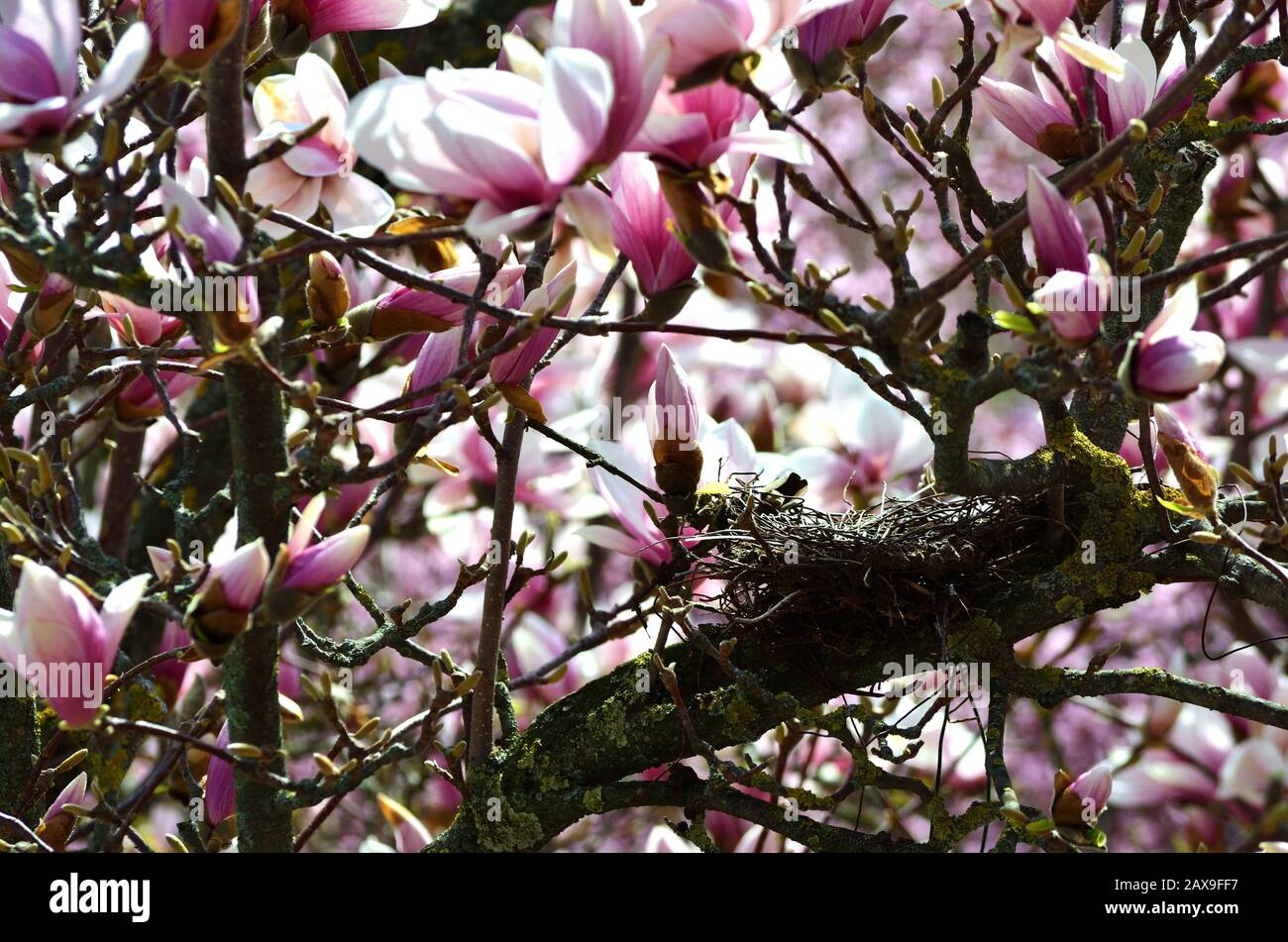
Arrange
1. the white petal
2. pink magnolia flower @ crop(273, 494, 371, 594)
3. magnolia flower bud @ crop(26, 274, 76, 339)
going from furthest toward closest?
magnolia flower bud @ crop(26, 274, 76, 339) < pink magnolia flower @ crop(273, 494, 371, 594) < the white petal

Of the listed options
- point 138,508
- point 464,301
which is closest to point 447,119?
point 464,301

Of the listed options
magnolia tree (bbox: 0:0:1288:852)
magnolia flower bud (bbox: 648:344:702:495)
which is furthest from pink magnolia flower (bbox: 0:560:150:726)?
magnolia flower bud (bbox: 648:344:702:495)

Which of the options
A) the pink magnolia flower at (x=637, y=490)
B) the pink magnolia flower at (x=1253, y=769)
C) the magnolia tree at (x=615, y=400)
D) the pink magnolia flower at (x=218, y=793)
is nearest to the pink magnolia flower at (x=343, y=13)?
the magnolia tree at (x=615, y=400)

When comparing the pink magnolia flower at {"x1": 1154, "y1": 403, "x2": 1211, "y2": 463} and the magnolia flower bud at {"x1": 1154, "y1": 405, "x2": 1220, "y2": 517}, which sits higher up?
the pink magnolia flower at {"x1": 1154, "y1": 403, "x2": 1211, "y2": 463}

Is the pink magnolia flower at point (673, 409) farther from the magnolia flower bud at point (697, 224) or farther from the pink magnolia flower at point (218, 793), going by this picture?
the pink magnolia flower at point (218, 793)

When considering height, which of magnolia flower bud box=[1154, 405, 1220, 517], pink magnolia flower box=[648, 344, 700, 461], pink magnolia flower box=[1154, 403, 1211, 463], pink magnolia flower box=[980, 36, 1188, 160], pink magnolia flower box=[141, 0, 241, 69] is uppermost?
pink magnolia flower box=[980, 36, 1188, 160]

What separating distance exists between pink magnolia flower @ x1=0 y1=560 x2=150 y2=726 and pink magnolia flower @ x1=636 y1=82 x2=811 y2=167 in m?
0.46

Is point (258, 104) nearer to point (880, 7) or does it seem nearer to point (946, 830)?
point (880, 7)

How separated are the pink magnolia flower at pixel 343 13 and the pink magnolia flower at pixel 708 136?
33 centimetres

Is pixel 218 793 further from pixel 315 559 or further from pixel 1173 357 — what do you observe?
pixel 1173 357

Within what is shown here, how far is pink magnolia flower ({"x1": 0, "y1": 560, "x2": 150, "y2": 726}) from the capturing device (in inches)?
34.8

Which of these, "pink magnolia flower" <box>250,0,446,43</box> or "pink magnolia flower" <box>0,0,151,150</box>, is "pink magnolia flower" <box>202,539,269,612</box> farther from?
"pink magnolia flower" <box>250,0,446,43</box>

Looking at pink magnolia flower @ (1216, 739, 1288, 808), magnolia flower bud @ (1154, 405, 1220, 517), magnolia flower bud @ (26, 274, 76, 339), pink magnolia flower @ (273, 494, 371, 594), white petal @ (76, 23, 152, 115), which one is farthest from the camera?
pink magnolia flower @ (1216, 739, 1288, 808)

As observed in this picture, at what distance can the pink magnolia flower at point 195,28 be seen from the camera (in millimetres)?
856
